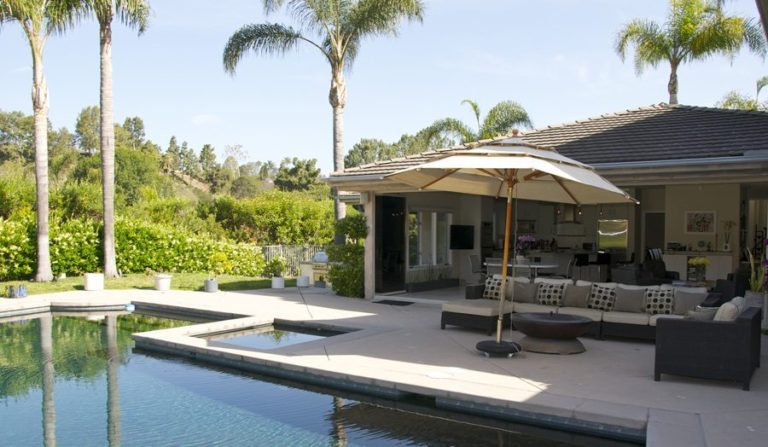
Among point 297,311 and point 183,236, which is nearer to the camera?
point 297,311

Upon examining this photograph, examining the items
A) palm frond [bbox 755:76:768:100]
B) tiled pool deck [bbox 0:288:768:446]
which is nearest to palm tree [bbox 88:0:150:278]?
tiled pool deck [bbox 0:288:768:446]

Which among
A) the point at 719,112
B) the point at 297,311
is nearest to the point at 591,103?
the point at 719,112

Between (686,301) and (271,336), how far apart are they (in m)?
6.45

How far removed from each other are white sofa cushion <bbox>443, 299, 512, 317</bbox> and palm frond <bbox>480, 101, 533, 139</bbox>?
16723 millimetres

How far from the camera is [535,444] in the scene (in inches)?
219

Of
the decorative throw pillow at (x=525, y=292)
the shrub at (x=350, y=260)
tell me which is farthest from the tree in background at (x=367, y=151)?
the decorative throw pillow at (x=525, y=292)

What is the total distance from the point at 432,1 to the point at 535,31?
3333mm

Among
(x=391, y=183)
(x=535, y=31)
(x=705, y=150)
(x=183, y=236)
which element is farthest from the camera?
(x=183, y=236)

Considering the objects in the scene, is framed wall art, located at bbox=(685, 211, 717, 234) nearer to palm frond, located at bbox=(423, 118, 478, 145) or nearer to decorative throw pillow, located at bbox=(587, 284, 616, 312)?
decorative throw pillow, located at bbox=(587, 284, 616, 312)

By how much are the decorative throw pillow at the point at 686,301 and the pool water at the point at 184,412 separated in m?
4.22

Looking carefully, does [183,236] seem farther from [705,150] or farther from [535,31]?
[705,150]

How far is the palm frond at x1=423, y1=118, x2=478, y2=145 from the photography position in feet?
85.2

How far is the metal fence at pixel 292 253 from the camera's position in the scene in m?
22.2

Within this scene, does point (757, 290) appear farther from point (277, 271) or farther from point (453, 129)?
point (453, 129)
